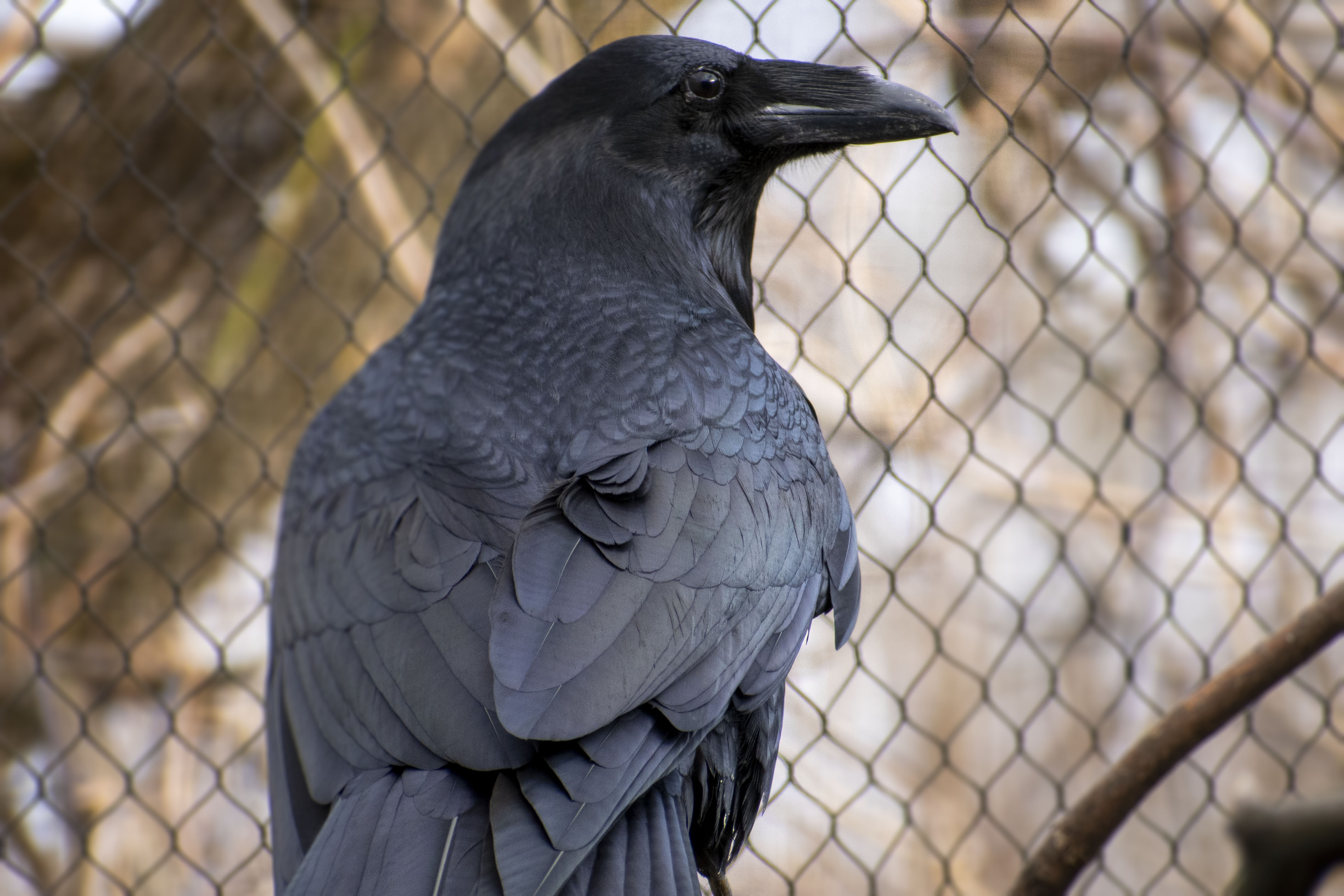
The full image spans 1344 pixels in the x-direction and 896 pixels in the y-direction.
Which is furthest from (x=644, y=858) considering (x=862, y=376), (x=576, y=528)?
(x=862, y=376)

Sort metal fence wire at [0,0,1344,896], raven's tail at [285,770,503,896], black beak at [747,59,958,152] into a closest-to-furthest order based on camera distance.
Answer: raven's tail at [285,770,503,896]
black beak at [747,59,958,152]
metal fence wire at [0,0,1344,896]

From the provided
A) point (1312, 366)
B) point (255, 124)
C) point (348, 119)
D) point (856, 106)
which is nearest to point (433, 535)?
point (856, 106)

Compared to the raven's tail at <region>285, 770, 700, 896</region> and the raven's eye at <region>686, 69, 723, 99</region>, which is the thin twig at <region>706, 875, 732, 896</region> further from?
the raven's eye at <region>686, 69, 723, 99</region>

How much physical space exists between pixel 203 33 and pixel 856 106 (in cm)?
208

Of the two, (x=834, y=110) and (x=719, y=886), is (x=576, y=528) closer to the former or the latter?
(x=719, y=886)

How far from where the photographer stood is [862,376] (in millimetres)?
Result: 2455

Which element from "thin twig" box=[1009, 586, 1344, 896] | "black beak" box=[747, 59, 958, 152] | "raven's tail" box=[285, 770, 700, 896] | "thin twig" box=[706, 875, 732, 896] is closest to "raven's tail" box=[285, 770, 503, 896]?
"raven's tail" box=[285, 770, 700, 896]

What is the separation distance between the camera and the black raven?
125 centimetres

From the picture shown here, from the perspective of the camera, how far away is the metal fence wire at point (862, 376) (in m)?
2.64

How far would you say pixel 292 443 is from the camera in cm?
367

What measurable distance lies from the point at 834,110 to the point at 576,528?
2.59ft

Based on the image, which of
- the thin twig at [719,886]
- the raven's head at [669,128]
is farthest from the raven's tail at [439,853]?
the raven's head at [669,128]

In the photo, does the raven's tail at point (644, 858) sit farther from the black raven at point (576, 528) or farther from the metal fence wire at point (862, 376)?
the metal fence wire at point (862, 376)

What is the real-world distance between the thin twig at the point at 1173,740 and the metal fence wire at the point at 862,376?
66 cm
